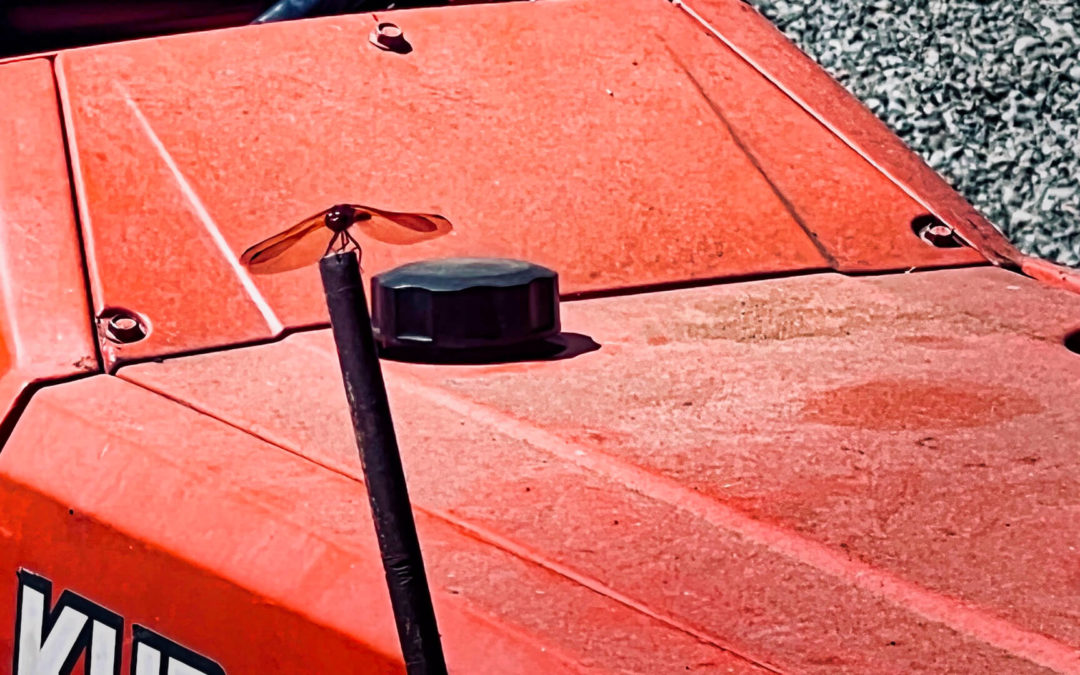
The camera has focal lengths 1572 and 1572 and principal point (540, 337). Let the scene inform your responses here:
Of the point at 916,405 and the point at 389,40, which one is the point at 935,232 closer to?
the point at 916,405

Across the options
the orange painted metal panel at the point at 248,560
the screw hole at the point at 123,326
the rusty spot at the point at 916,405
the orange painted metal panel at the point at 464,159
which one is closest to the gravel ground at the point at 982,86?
the orange painted metal panel at the point at 464,159

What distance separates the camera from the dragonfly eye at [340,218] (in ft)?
2.58

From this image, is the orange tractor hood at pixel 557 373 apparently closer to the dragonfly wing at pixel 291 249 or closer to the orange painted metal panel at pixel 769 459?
the orange painted metal panel at pixel 769 459

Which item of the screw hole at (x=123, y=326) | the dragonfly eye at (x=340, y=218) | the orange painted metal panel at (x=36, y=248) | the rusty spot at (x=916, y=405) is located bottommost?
the rusty spot at (x=916, y=405)

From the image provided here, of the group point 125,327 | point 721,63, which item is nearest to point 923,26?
point 721,63

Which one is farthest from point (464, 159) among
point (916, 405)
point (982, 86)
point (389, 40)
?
point (982, 86)

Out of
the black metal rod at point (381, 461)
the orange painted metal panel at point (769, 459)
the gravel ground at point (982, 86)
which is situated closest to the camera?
the black metal rod at point (381, 461)

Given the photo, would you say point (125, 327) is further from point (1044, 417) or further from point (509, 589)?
point (1044, 417)

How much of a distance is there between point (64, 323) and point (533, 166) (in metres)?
0.55

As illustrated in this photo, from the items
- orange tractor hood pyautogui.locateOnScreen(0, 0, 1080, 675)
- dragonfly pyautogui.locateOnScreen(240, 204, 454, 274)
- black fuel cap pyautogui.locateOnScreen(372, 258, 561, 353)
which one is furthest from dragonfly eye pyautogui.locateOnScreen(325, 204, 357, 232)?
black fuel cap pyautogui.locateOnScreen(372, 258, 561, 353)

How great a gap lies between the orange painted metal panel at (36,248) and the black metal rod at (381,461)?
45cm

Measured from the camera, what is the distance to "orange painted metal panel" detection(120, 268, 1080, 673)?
35.1 inches

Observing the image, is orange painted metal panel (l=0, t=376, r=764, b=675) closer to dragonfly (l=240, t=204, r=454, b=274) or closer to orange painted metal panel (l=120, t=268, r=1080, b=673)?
orange painted metal panel (l=120, t=268, r=1080, b=673)

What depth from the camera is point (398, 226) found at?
82cm
